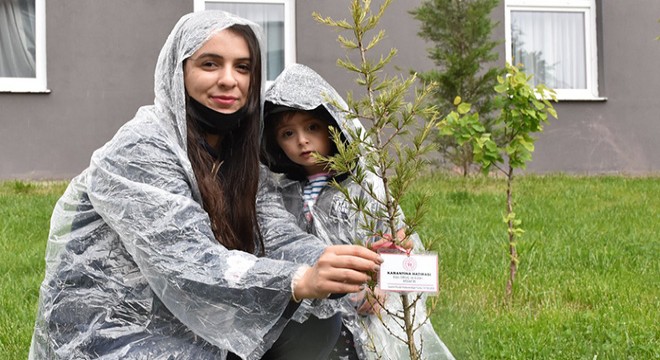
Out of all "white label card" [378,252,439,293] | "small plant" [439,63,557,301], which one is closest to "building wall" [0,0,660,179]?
"small plant" [439,63,557,301]

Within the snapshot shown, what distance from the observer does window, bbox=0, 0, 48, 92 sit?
424 inches

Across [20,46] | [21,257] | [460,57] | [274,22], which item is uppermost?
[274,22]

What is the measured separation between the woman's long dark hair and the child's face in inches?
6.6

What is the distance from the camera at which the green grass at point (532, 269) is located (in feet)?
12.4

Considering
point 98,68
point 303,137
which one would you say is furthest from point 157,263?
point 98,68

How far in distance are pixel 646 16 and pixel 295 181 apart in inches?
392

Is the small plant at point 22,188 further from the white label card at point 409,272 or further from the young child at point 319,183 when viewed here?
the white label card at point 409,272

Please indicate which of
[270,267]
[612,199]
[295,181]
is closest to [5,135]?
[612,199]

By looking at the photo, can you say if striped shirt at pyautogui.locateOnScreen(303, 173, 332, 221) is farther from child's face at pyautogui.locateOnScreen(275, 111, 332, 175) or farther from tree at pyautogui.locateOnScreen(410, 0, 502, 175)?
tree at pyautogui.locateOnScreen(410, 0, 502, 175)

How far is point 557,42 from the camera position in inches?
486

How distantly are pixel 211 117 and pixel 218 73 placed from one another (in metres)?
0.13

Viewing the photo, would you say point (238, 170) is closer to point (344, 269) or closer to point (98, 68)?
point (344, 269)

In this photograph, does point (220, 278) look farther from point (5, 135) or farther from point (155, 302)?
point (5, 135)

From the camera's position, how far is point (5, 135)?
10555 mm
